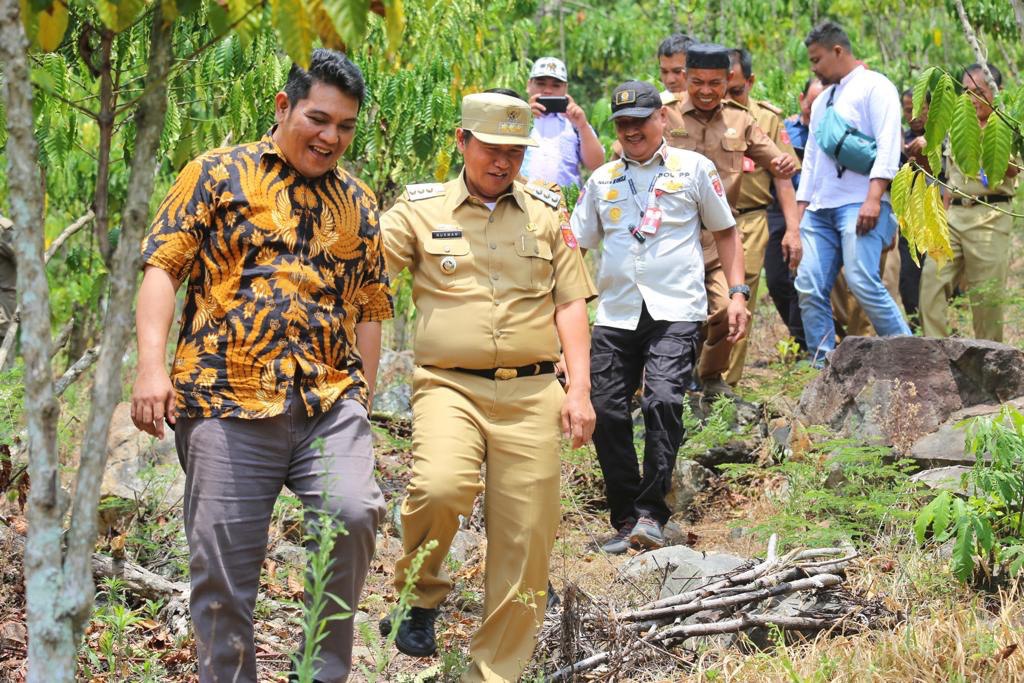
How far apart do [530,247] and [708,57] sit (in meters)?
3.02

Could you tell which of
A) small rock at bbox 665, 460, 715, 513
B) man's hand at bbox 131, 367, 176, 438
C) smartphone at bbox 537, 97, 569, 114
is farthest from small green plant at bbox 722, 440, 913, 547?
man's hand at bbox 131, 367, 176, 438

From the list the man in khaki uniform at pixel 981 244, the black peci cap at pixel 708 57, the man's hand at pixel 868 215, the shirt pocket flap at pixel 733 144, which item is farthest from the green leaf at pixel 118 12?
the man in khaki uniform at pixel 981 244

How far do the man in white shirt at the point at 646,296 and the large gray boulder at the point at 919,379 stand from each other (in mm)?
1434

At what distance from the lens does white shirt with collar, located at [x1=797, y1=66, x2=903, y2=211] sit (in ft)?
24.5

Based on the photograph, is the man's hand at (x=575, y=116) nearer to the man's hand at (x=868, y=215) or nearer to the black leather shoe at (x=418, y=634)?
the man's hand at (x=868, y=215)

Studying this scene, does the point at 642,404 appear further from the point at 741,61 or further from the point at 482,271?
the point at 741,61

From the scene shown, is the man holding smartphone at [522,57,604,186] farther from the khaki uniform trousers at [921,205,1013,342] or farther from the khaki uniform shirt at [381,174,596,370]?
the khaki uniform shirt at [381,174,596,370]

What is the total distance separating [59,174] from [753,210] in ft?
14.8

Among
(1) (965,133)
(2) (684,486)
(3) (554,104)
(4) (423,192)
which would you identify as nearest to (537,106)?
(3) (554,104)

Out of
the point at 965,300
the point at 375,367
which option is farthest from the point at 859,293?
the point at 375,367

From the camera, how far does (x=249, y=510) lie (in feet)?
11.9

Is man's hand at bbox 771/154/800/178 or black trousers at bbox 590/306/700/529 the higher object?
man's hand at bbox 771/154/800/178

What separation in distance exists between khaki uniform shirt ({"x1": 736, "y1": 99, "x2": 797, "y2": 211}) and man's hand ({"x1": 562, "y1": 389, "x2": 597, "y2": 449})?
4.14 meters

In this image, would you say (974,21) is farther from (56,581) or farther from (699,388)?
(56,581)
